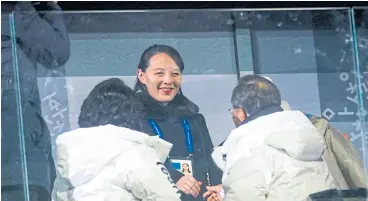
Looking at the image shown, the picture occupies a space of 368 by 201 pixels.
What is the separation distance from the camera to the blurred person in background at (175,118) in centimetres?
381

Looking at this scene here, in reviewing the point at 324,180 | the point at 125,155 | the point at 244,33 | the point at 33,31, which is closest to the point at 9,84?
the point at 33,31

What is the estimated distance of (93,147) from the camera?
3.73m

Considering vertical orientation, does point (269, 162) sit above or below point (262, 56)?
below

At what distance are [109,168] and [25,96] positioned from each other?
40 cm

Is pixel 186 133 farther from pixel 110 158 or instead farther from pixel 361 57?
pixel 361 57

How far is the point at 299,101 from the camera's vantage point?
3.94 meters

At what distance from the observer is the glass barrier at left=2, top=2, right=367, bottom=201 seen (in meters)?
3.76

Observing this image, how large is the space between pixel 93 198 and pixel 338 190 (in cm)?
92

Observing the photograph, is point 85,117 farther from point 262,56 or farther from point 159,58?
point 262,56

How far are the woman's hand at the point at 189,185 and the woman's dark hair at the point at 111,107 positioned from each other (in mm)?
249

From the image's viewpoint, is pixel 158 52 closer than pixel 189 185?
No

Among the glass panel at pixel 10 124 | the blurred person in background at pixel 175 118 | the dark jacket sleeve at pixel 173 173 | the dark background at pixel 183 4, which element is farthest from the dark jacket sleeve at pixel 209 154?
the glass panel at pixel 10 124

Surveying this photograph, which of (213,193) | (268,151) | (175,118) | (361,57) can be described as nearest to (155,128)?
(175,118)

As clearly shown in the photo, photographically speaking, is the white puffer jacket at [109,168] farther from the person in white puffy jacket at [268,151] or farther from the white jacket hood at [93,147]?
the person in white puffy jacket at [268,151]
